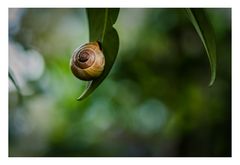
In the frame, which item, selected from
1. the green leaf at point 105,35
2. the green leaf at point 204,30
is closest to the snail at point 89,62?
the green leaf at point 105,35

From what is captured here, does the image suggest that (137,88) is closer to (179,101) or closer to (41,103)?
(179,101)

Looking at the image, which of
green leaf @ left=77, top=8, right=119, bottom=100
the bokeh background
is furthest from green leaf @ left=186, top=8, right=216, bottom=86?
the bokeh background

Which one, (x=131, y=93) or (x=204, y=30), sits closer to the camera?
(x=204, y=30)

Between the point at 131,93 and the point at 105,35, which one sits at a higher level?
the point at 105,35

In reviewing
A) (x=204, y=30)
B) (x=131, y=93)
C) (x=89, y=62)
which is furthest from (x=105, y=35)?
(x=131, y=93)

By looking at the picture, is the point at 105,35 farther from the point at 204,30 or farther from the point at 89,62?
the point at 204,30
